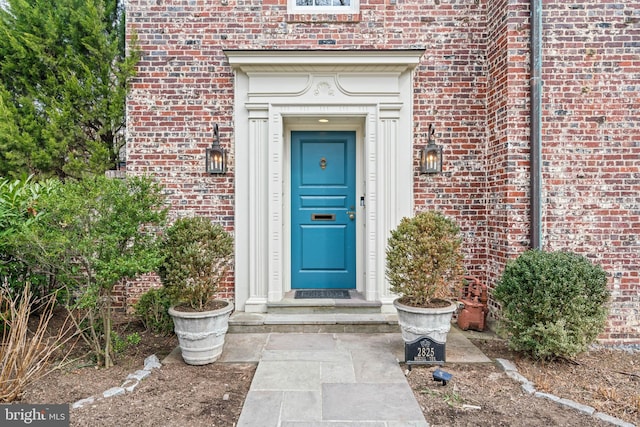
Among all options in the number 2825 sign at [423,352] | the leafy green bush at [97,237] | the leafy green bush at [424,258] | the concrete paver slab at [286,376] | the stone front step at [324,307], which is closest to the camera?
the concrete paver slab at [286,376]

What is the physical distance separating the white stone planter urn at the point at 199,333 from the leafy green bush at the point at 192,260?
0.13 m

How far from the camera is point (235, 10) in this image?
455 cm

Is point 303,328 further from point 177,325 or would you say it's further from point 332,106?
point 332,106

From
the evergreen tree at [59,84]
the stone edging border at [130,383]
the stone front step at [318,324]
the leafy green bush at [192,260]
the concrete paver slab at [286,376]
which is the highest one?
the evergreen tree at [59,84]

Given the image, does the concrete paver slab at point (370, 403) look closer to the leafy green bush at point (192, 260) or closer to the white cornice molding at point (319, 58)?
the leafy green bush at point (192, 260)

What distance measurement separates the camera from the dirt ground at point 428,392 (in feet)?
8.43

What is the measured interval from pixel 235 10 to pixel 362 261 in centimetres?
340

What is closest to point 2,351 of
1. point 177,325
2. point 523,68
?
point 177,325

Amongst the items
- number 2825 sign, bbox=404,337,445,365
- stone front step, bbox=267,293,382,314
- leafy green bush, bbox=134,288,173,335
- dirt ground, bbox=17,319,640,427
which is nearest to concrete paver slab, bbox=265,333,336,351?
stone front step, bbox=267,293,382,314

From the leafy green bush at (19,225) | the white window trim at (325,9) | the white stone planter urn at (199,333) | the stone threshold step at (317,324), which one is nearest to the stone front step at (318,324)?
the stone threshold step at (317,324)

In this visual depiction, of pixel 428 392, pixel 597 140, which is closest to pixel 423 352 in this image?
pixel 428 392

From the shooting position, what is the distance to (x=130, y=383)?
3016 millimetres

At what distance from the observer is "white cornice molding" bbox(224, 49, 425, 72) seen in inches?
172

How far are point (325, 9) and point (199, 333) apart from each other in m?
3.92
